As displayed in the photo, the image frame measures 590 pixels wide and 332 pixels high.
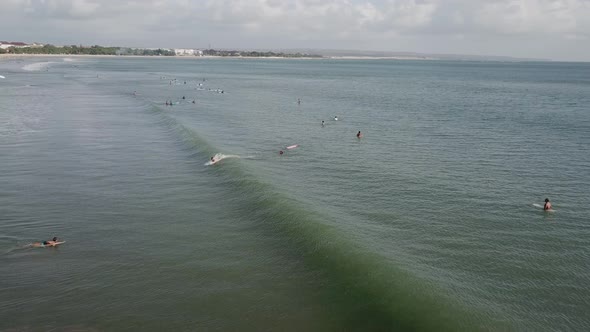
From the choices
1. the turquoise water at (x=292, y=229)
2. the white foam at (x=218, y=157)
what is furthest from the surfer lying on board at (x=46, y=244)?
the white foam at (x=218, y=157)

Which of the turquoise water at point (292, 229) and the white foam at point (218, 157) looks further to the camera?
the white foam at point (218, 157)

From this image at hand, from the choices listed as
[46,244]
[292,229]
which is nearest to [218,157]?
[292,229]

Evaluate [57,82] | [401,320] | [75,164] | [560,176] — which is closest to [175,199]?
[75,164]

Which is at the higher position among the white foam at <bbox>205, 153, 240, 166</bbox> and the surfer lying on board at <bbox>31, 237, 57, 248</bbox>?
the white foam at <bbox>205, 153, 240, 166</bbox>

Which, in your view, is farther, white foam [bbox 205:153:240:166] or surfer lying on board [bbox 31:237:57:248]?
white foam [bbox 205:153:240:166]

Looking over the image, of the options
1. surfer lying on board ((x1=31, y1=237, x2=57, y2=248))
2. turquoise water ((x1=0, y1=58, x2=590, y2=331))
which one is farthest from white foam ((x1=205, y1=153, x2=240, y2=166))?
surfer lying on board ((x1=31, y1=237, x2=57, y2=248))

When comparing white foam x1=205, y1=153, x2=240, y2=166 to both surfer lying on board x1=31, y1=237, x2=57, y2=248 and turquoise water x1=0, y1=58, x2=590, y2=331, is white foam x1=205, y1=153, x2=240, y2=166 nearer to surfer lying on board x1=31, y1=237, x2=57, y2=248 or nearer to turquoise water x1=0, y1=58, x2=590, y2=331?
turquoise water x1=0, y1=58, x2=590, y2=331

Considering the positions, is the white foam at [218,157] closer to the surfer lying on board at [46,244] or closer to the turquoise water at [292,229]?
the turquoise water at [292,229]

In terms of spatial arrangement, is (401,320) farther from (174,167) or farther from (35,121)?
(35,121)

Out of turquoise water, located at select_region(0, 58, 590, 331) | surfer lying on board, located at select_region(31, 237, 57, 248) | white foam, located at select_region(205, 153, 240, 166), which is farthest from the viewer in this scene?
white foam, located at select_region(205, 153, 240, 166)
